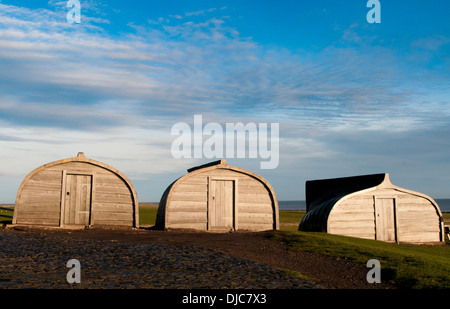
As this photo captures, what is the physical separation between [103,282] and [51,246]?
7.03 m

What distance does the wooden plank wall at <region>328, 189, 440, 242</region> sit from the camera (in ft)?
78.3

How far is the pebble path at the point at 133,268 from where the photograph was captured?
9.67m

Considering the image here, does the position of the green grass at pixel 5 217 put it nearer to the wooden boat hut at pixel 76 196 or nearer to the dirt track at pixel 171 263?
the wooden boat hut at pixel 76 196

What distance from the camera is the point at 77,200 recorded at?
23719 mm

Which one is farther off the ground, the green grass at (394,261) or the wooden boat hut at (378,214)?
the wooden boat hut at (378,214)

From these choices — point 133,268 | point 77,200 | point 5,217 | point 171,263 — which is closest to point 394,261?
point 171,263

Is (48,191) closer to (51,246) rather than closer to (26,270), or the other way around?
(51,246)

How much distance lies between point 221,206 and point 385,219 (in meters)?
9.69

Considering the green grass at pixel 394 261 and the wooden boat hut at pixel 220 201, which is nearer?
the green grass at pixel 394 261

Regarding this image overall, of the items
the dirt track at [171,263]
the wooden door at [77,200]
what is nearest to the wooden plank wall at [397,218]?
the dirt track at [171,263]

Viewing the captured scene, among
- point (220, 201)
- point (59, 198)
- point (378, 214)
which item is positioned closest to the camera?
point (59, 198)

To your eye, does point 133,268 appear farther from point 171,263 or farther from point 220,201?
point 220,201

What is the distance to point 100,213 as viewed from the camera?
23859 millimetres

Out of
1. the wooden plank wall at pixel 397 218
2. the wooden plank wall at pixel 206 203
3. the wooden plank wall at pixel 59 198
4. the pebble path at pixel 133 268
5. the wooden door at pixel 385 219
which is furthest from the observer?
the wooden door at pixel 385 219
